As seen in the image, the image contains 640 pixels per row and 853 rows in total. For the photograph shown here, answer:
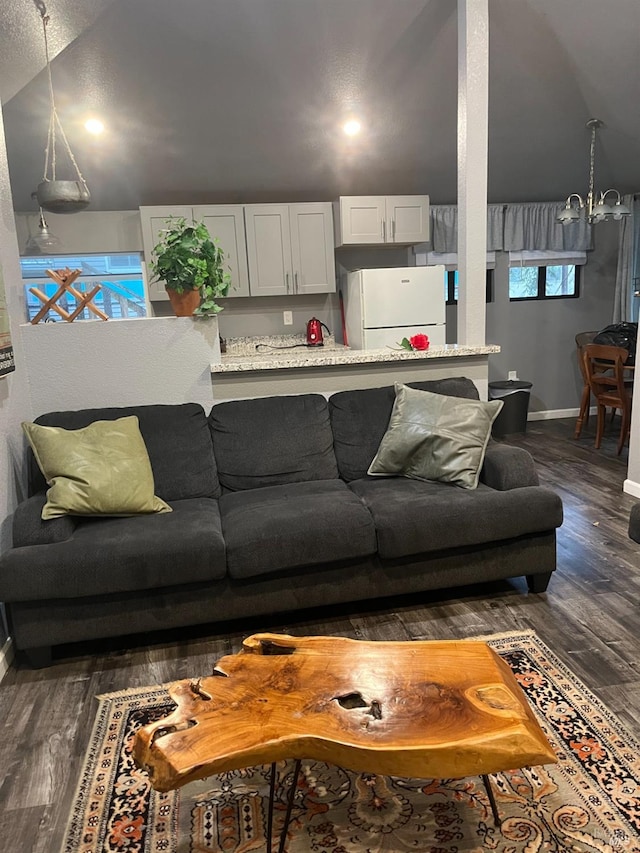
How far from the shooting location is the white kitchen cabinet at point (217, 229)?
4.94m

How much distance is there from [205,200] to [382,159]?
4.95ft

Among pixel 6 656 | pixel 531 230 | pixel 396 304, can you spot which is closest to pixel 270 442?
pixel 6 656

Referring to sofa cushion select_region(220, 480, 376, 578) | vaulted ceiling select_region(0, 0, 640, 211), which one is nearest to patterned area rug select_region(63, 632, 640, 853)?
sofa cushion select_region(220, 480, 376, 578)

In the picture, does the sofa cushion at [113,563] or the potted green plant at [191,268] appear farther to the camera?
the potted green plant at [191,268]

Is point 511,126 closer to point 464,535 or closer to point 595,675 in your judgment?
point 464,535

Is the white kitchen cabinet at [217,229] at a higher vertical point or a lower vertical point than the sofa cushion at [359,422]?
higher

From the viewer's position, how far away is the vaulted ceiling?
379 centimetres

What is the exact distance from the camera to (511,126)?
500cm

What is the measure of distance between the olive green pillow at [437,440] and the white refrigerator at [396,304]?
6.65 feet

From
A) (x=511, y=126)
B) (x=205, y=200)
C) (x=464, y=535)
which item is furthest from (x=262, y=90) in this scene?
(x=464, y=535)

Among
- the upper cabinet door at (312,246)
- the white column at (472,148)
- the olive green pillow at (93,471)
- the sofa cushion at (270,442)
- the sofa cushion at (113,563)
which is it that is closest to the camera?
the sofa cushion at (113,563)

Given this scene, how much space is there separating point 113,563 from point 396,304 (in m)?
3.38

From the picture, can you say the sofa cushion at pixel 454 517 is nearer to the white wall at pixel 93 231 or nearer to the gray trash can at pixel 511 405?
the gray trash can at pixel 511 405

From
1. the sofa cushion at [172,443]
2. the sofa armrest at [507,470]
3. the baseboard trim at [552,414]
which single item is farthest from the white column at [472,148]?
the baseboard trim at [552,414]
